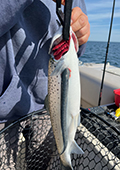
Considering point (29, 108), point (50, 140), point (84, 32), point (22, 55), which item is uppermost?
point (84, 32)

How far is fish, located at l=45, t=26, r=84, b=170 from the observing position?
758mm

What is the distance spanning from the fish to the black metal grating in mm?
338

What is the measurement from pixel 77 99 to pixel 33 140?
44.5 inches

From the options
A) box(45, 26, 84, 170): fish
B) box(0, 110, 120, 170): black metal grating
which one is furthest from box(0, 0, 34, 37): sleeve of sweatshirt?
box(0, 110, 120, 170): black metal grating

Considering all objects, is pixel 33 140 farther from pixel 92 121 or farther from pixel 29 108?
pixel 92 121

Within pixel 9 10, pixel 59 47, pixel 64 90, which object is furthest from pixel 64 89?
pixel 9 10

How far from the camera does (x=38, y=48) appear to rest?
136 cm

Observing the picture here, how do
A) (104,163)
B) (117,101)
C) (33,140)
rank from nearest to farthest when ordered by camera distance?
(104,163) < (33,140) < (117,101)

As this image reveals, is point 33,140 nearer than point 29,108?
No

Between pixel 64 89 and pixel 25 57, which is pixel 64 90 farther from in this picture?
pixel 25 57

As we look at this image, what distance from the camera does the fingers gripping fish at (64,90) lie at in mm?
761

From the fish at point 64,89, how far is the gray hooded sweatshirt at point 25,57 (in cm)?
52

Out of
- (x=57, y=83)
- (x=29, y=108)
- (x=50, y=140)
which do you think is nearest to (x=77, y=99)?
(x=57, y=83)

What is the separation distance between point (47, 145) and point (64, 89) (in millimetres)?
1222
